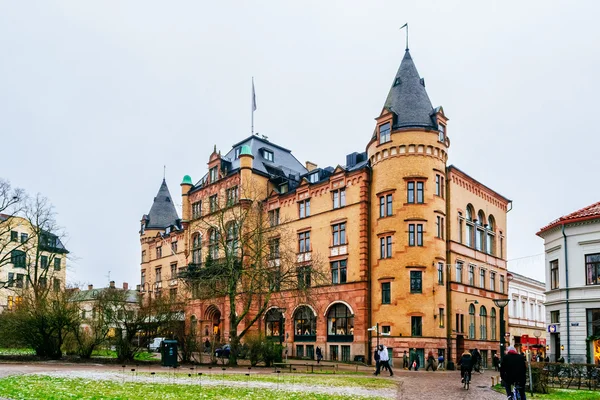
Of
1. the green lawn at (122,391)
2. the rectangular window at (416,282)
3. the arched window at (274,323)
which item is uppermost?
the rectangular window at (416,282)

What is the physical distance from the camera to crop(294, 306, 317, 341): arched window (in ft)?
164

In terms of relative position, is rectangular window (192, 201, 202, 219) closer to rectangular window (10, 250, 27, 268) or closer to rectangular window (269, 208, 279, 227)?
rectangular window (269, 208, 279, 227)

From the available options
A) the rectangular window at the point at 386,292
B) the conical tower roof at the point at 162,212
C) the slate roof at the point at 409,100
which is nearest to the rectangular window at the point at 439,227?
the rectangular window at the point at 386,292

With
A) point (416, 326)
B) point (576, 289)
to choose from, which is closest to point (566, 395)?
point (576, 289)

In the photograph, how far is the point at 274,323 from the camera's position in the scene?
179 feet

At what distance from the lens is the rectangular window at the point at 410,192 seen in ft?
144

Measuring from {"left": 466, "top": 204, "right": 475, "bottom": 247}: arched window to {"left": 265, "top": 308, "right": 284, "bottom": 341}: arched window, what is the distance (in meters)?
17.6

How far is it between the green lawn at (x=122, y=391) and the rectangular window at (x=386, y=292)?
81.2 feet

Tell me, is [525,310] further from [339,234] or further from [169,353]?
[169,353]

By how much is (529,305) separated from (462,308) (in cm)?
2467

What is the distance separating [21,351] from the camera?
4609cm

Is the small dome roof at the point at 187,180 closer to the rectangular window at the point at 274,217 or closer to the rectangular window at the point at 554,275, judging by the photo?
the rectangular window at the point at 274,217

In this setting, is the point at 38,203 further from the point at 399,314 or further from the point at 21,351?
the point at 399,314

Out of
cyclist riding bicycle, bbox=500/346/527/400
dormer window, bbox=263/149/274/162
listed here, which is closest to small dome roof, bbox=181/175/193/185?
dormer window, bbox=263/149/274/162
